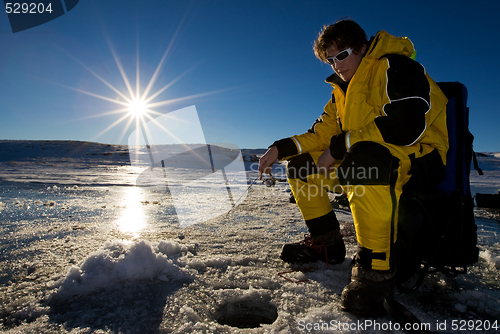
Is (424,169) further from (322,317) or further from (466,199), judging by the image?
(322,317)

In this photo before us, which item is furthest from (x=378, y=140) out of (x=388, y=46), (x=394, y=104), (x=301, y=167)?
(x=301, y=167)

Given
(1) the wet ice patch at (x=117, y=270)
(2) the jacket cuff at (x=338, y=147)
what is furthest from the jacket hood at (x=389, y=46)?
(1) the wet ice patch at (x=117, y=270)

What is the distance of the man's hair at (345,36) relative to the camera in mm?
1356

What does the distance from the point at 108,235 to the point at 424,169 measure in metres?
2.09

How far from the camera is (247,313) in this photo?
42.8 inches

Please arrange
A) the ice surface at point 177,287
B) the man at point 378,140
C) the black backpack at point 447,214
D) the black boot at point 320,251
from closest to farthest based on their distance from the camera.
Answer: the ice surface at point 177,287
the man at point 378,140
the black backpack at point 447,214
the black boot at point 320,251

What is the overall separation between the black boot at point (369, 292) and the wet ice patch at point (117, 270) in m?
0.76

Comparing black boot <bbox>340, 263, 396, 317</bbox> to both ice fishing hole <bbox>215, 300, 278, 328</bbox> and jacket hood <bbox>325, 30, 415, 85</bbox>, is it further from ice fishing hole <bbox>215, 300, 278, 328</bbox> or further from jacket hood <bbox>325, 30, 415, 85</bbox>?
jacket hood <bbox>325, 30, 415, 85</bbox>

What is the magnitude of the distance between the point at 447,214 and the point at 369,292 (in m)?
0.58

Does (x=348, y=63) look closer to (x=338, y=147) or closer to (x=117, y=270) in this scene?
(x=338, y=147)

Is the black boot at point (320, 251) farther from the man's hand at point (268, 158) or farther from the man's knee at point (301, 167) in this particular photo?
the man's hand at point (268, 158)

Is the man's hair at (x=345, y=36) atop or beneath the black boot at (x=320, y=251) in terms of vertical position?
atop

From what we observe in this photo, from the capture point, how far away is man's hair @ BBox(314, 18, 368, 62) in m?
1.36

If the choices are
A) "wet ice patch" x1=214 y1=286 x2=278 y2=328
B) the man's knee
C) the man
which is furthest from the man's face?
"wet ice patch" x1=214 y1=286 x2=278 y2=328
